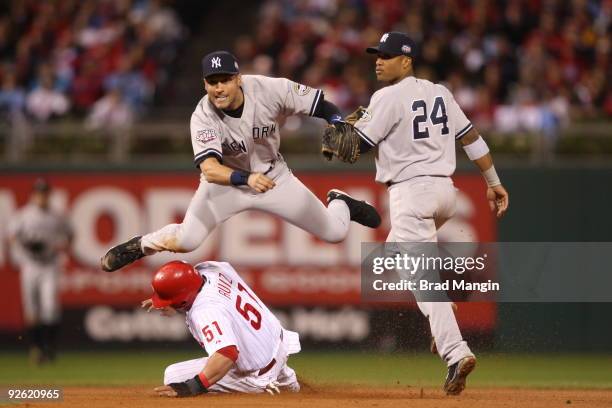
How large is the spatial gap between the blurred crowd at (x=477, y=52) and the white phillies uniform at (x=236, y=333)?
6.90 m

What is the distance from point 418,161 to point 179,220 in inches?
284

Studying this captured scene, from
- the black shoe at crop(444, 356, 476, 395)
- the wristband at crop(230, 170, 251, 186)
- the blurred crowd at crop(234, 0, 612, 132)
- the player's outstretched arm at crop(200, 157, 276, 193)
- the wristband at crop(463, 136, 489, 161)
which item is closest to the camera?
the player's outstretched arm at crop(200, 157, 276, 193)

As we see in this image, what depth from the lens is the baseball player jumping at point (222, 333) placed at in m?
8.51

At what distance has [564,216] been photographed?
15.2 meters

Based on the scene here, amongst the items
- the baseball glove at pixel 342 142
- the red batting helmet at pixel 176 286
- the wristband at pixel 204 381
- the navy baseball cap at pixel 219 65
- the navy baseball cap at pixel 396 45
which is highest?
the navy baseball cap at pixel 396 45

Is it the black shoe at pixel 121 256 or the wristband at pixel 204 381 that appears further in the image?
the black shoe at pixel 121 256

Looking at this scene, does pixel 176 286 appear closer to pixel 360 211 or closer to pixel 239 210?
pixel 239 210

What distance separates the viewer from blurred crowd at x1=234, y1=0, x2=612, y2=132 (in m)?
16.0

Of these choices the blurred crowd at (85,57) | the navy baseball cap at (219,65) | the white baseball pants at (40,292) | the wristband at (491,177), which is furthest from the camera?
the blurred crowd at (85,57)

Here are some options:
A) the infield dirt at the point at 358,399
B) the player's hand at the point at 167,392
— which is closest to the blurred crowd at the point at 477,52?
the infield dirt at the point at 358,399

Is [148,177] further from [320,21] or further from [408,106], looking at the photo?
[408,106]

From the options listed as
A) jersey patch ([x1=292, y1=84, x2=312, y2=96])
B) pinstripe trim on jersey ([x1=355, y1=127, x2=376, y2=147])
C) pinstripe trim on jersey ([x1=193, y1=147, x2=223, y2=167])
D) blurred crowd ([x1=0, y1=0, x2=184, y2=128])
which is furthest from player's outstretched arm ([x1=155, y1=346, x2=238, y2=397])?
blurred crowd ([x1=0, y1=0, x2=184, y2=128])

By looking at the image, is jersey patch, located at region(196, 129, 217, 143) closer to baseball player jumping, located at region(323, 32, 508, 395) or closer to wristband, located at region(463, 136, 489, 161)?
baseball player jumping, located at region(323, 32, 508, 395)

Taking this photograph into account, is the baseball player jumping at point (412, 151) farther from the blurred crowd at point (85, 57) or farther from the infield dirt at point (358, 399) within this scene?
the blurred crowd at point (85, 57)
